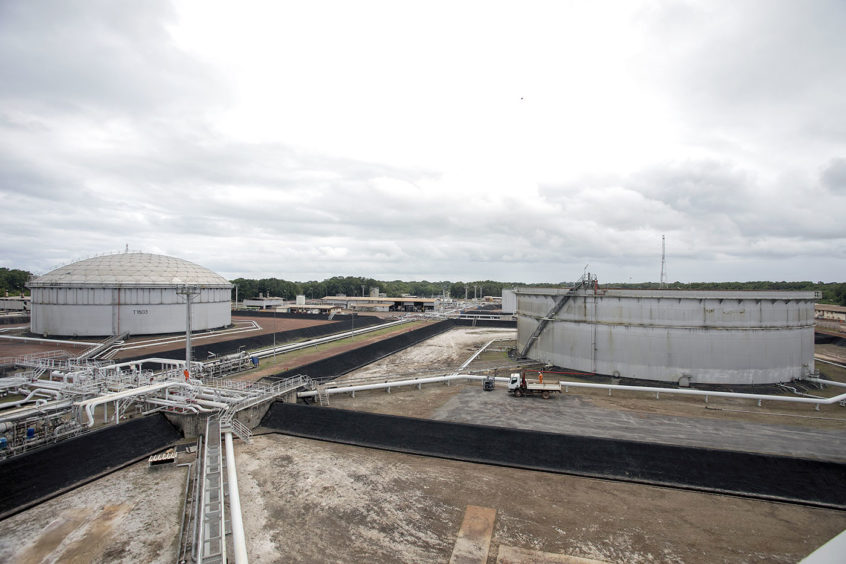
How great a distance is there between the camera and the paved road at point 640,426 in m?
23.8

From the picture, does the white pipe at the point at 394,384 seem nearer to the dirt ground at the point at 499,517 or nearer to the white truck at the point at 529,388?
the white truck at the point at 529,388

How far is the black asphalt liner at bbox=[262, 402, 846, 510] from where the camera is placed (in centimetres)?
1850

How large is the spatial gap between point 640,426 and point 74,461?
3327 centimetres

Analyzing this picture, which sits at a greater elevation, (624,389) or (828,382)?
(828,382)

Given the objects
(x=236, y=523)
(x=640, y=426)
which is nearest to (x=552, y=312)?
(x=640, y=426)

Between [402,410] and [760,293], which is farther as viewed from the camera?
[760,293]

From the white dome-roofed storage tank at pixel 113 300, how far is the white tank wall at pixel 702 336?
59.5 m

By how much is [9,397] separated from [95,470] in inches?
807

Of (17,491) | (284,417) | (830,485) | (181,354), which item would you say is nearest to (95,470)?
(17,491)

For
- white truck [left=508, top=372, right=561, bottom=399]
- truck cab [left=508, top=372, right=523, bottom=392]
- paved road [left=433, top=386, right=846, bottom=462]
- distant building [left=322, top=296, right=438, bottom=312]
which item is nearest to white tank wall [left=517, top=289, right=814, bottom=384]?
paved road [left=433, top=386, right=846, bottom=462]

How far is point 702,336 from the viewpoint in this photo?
38.2 m

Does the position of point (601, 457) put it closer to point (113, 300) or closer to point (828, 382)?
point (828, 382)

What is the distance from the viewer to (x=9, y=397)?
3272cm

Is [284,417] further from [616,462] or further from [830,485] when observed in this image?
[830,485]
